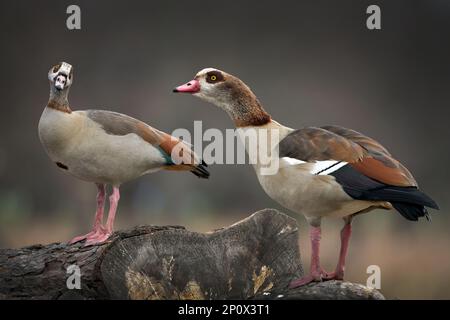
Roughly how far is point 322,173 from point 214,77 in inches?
20.6

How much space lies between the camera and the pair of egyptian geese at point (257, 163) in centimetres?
231

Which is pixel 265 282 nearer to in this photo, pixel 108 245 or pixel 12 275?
pixel 108 245

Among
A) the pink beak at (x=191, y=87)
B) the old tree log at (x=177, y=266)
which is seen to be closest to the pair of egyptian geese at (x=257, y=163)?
the pink beak at (x=191, y=87)

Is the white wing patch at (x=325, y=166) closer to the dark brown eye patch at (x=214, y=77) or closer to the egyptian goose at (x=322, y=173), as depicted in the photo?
the egyptian goose at (x=322, y=173)

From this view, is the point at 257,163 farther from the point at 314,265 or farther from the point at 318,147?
the point at 314,265

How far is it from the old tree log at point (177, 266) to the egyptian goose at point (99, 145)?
8.4 inches

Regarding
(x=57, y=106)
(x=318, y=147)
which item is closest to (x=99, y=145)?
(x=57, y=106)

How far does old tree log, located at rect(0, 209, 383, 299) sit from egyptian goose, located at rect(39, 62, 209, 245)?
0.21 meters

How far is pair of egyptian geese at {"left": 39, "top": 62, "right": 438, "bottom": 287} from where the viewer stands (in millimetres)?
2312

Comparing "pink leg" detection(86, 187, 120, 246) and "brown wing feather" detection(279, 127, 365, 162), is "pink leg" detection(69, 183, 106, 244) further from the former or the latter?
"brown wing feather" detection(279, 127, 365, 162)

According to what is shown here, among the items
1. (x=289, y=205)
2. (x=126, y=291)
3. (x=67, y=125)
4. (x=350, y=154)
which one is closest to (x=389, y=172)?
(x=350, y=154)

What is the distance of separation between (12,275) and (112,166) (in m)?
0.54

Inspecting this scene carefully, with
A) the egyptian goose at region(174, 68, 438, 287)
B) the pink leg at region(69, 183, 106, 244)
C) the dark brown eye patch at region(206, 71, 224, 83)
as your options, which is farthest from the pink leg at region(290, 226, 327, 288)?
the pink leg at region(69, 183, 106, 244)

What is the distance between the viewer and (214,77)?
2586 mm
